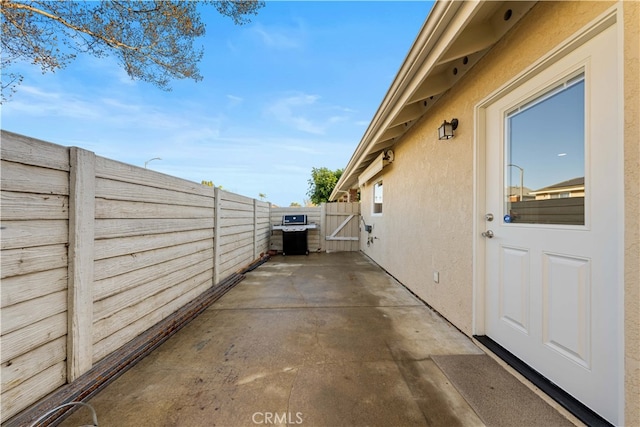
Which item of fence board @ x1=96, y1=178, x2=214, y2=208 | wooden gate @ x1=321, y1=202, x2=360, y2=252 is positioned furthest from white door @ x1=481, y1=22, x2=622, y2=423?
wooden gate @ x1=321, y1=202, x2=360, y2=252

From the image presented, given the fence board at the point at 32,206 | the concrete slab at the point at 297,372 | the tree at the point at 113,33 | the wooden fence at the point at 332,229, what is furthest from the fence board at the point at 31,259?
the wooden fence at the point at 332,229

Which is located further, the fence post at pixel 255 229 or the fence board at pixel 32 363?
the fence post at pixel 255 229

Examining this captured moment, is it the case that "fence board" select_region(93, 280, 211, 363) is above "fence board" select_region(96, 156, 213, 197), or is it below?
below

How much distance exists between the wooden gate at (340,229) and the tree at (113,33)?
5686 millimetres

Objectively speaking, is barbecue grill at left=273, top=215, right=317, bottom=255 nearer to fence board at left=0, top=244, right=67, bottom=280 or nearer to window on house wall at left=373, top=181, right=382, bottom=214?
window on house wall at left=373, top=181, right=382, bottom=214

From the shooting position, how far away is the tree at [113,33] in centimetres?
316

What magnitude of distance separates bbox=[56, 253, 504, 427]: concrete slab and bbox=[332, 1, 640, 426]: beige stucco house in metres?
0.63

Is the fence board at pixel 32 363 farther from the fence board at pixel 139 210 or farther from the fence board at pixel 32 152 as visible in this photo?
the fence board at pixel 32 152

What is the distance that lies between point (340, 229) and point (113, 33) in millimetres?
6932

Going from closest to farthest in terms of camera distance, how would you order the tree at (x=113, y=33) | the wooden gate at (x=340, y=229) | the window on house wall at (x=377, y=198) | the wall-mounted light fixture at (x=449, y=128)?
the wall-mounted light fixture at (x=449, y=128) → the tree at (x=113, y=33) → the window on house wall at (x=377, y=198) → the wooden gate at (x=340, y=229)

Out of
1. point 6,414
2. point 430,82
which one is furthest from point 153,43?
point 6,414

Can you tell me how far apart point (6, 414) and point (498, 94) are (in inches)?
148

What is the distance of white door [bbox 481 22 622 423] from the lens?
127 centimetres

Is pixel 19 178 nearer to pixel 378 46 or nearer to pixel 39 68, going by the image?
pixel 39 68
